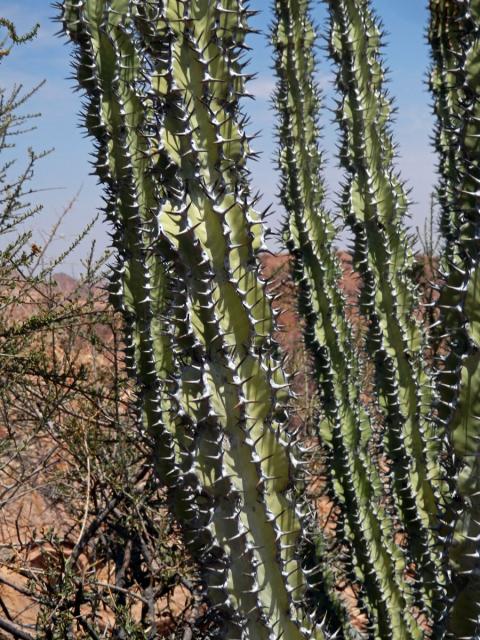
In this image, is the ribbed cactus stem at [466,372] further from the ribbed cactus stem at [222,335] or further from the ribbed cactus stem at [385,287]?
the ribbed cactus stem at [385,287]

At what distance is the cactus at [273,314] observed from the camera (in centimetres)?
239

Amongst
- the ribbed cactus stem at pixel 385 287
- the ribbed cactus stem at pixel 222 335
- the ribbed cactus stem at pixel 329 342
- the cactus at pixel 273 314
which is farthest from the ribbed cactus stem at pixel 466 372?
the ribbed cactus stem at pixel 329 342

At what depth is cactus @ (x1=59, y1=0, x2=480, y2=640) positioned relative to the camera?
7.84 feet

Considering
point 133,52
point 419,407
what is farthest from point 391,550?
point 133,52

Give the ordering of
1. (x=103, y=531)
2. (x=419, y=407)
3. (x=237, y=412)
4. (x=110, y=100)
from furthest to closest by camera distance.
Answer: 1. (x=103, y=531)
2. (x=419, y=407)
3. (x=110, y=100)
4. (x=237, y=412)

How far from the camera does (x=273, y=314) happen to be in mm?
2508

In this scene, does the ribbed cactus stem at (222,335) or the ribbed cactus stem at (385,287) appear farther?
the ribbed cactus stem at (385,287)

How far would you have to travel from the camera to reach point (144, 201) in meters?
3.28

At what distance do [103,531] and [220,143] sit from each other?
3.31 m

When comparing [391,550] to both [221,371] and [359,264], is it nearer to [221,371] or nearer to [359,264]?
[359,264]

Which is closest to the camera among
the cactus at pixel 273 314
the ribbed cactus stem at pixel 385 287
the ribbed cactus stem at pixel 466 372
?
the ribbed cactus stem at pixel 466 372

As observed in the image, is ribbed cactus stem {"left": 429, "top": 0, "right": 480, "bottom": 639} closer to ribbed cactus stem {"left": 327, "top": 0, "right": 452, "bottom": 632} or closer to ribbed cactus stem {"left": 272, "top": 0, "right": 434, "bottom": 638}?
ribbed cactus stem {"left": 327, "top": 0, "right": 452, "bottom": 632}

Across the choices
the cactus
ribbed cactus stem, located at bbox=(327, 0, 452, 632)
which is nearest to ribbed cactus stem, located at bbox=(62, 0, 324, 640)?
the cactus

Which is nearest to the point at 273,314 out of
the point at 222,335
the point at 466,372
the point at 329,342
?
the point at 222,335
